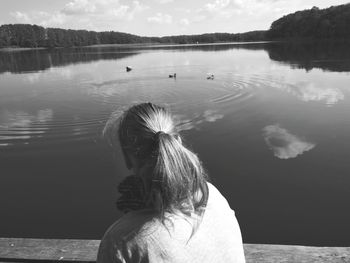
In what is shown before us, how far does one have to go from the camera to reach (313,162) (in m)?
9.47

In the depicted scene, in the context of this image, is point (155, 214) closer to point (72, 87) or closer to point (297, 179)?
point (297, 179)

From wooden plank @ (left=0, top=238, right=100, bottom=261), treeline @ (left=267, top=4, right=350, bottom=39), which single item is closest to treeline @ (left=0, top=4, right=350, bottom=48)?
treeline @ (left=267, top=4, right=350, bottom=39)

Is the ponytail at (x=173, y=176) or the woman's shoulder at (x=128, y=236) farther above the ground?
the ponytail at (x=173, y=176)

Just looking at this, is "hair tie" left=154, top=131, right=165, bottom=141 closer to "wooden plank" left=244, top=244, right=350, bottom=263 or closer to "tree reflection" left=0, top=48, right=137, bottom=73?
"wooden plank" left=244, top=244, right=350, bottom=263

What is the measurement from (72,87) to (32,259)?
21.2 m

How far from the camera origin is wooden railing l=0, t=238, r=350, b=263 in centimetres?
322

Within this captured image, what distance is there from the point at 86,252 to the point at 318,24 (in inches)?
4638

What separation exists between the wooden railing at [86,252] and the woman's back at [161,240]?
5.77 ft

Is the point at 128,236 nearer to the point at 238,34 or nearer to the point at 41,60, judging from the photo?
the point at 41,60

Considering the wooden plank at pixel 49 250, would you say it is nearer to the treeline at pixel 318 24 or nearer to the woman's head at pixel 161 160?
the woman's head at pixel 161 160

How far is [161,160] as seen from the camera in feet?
5.28

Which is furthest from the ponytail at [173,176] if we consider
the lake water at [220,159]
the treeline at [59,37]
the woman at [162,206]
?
the treeline at [59,37]

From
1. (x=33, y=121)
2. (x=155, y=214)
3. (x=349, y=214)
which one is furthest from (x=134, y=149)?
(x=33, y=121)

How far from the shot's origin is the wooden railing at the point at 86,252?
10.6 ft
